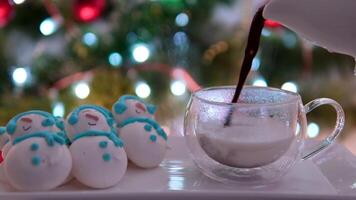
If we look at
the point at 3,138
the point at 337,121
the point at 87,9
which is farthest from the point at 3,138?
the point at 87,9

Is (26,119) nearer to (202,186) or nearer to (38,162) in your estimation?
(38,162)

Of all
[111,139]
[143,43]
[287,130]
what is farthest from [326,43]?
[143,43]

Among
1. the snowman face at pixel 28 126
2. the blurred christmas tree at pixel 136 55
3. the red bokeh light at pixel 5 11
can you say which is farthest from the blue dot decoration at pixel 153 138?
the red bokeh light at pixel 5 11

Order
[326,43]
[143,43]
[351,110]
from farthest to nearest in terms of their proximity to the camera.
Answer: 1. [351,110]
2. [143,43]
3. [326,43]

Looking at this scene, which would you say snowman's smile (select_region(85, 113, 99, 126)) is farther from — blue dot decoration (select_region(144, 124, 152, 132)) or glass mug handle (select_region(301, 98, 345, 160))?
glass mug handle (select_region(301, 98, 345, 160))

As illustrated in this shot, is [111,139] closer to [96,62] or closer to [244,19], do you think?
[96,62]

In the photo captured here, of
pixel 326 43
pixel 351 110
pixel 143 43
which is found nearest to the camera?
pixel 326 43

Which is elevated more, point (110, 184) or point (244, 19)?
point (244, 19)
